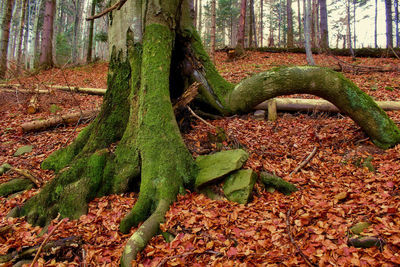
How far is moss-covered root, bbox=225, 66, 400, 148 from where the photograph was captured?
14.0 ft

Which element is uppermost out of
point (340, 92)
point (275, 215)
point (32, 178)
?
point (340, 92)

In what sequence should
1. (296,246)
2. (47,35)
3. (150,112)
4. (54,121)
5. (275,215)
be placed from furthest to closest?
1. (47,35)
2. (54,121)
3. (150,112)
4. (275,215)
5. (296,246)

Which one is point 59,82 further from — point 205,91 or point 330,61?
point 330,61

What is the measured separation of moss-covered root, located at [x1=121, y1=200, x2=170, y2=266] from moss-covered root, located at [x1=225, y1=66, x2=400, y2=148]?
329 cm

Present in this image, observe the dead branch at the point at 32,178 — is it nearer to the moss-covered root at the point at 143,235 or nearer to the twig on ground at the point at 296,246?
the moss-covered root at the point at 143,235

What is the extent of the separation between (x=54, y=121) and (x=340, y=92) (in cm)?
725

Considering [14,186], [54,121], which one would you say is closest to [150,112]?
[14,186]

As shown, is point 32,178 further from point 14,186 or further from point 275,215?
point 275,215

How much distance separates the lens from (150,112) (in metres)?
3.84

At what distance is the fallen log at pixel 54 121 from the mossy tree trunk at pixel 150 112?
2.35m

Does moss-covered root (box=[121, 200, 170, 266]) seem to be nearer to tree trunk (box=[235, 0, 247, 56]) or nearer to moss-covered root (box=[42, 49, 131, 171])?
moss-covered root (box=[42, 49, 131, 171])

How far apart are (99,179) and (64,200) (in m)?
0.57

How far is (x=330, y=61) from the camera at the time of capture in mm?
13945

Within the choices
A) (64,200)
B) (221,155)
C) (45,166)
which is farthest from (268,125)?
(45,166)
